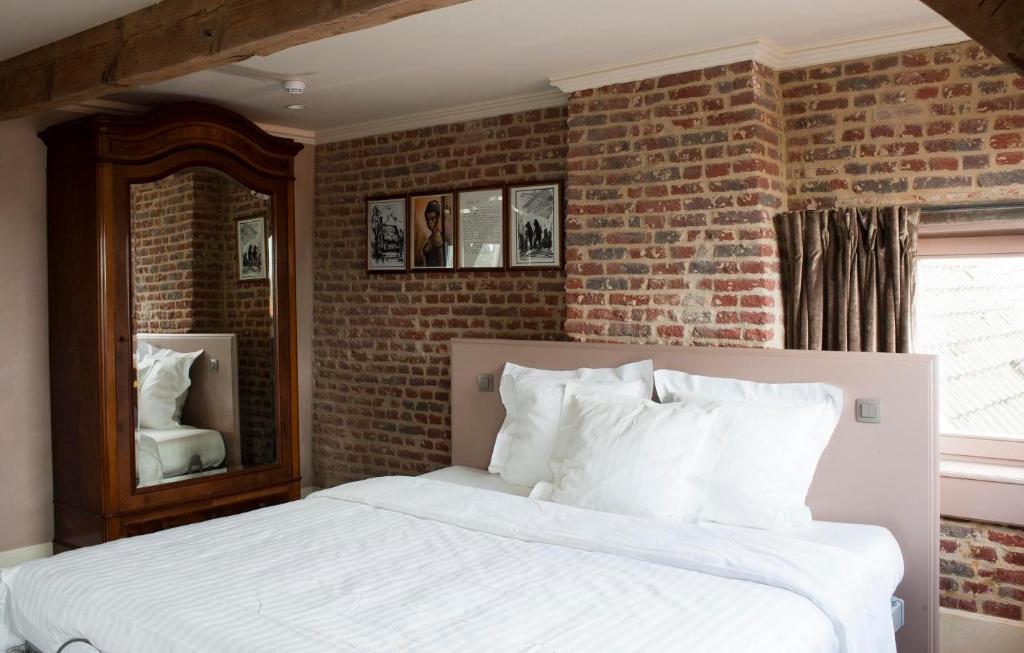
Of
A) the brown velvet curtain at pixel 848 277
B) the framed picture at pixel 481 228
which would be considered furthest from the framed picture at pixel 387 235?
the brown velvet curtain at pixel 848 277

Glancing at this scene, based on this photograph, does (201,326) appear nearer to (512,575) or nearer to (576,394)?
(576,394)

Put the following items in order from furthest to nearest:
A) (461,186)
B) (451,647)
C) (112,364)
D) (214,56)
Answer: (461,186) < (112,364) < (214,56) < (451,647)

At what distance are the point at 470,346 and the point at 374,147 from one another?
5.52ft

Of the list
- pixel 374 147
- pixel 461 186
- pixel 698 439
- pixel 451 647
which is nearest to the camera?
pixel 451 647

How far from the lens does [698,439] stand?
314 centimetres

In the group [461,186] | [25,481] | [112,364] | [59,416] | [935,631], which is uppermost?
[461,186]

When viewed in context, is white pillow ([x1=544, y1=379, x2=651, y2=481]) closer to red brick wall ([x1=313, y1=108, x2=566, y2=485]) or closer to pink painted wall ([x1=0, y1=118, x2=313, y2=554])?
red brick wall ([x1=313, y1=108, x2=566, y2=485])

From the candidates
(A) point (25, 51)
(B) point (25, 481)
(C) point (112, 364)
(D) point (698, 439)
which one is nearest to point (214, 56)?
(A) point (25, 51)

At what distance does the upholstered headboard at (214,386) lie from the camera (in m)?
4.48

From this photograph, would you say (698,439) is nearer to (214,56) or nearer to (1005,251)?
(1005,251)

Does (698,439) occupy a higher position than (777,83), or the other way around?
(777,83)

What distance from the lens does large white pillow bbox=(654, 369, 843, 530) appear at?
3.01 m

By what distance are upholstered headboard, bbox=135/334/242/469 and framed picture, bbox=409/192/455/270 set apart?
1192 mm

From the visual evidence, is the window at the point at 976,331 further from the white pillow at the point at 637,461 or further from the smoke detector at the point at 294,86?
the smoke detector at the point at 294,86
